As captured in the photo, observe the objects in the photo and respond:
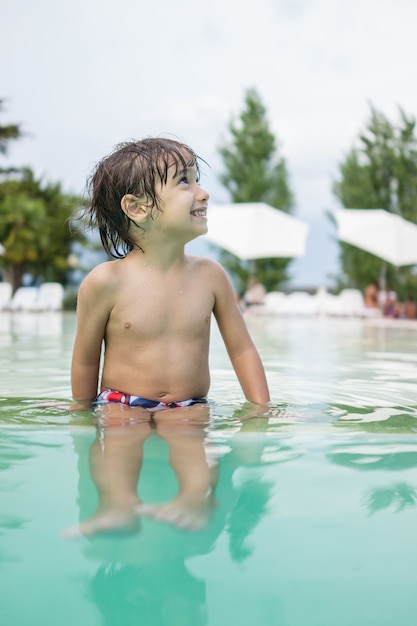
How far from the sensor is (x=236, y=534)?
1.42m

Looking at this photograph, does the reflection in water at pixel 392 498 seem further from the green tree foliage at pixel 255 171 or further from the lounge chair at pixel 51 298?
the green tree foliage at pixel 255 171

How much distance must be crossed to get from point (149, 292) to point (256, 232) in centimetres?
1728

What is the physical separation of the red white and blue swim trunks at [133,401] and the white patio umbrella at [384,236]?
15.9 metres

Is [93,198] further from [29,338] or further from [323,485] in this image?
[29,338]

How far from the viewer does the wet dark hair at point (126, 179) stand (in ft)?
8.87

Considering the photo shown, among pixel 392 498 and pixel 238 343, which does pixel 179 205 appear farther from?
pixel 392 498

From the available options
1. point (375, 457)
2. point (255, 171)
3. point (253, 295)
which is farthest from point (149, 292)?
point (255, 171)

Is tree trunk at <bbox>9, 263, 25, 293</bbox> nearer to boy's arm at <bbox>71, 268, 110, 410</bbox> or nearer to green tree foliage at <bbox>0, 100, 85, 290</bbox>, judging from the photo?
green tree foliage at <bbox>0, 100, 85, 290</bbox>

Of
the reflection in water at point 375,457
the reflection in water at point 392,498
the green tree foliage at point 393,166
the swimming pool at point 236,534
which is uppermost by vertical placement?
the green tree foliage at point 393,166

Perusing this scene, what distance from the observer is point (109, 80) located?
58.9 m

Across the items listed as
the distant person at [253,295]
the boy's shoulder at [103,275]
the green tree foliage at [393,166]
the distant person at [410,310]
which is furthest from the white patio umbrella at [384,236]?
the boy's shoulder at [103,275]

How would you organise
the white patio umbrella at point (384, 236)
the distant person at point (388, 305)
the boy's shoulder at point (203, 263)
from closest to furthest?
the boy's shoulder at point (203, 263), the white patio umbrella at point (384, 236), the distant person at point (388, 305)

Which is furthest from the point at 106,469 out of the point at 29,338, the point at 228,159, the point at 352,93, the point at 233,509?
the point at 352,93

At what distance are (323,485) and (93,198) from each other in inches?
61.5
